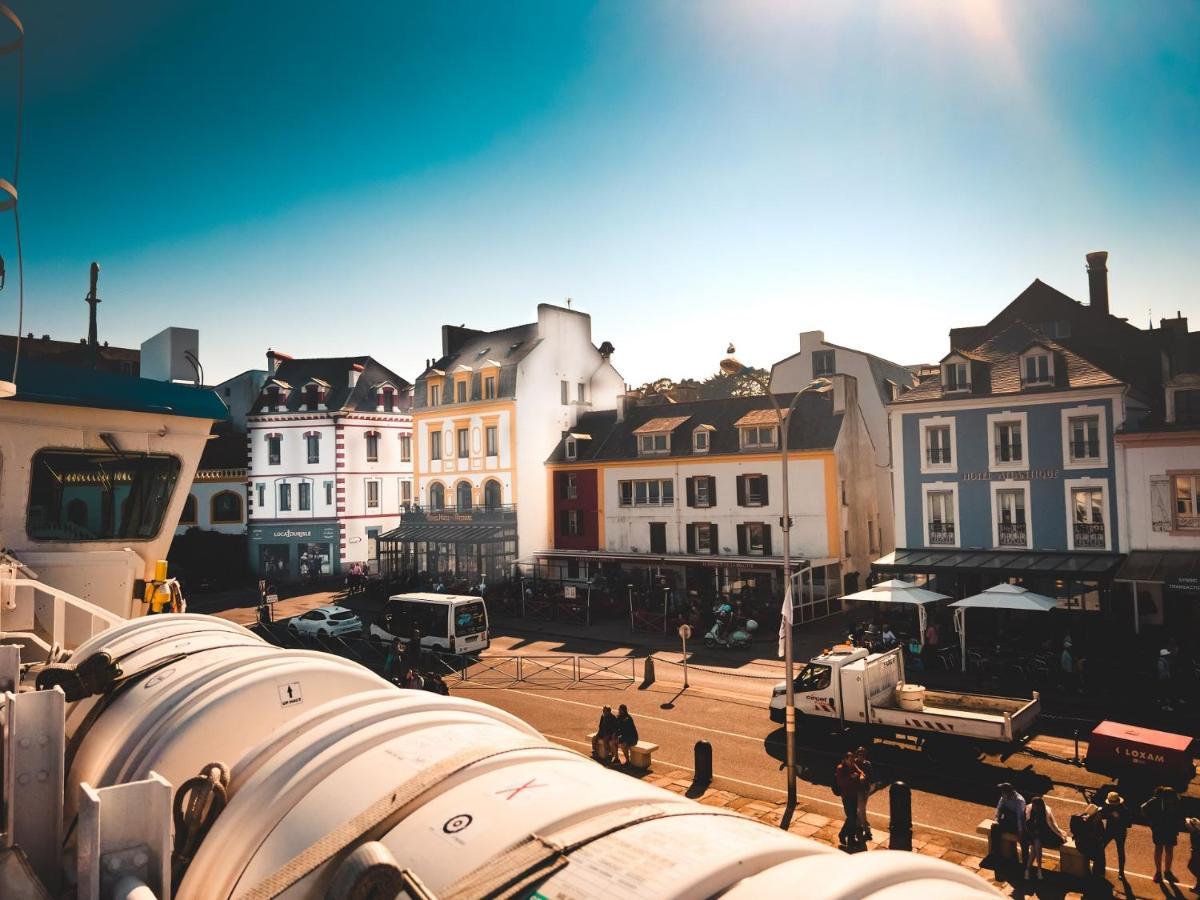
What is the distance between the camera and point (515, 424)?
4334 centimetres

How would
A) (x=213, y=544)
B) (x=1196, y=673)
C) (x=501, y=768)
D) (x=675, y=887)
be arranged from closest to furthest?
(x=675, y=887) → (x=501, y=768) → (x=1196, y=673) → (x=213, y=544)

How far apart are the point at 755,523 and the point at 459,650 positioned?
1510 centimetres

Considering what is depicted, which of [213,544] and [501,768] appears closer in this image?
[501,768]

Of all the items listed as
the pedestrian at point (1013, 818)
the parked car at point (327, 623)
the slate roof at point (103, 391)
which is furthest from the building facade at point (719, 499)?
the slate roof at point (103, 391)

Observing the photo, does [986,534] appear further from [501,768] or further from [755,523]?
[501,768]

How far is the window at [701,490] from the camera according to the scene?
124 feet

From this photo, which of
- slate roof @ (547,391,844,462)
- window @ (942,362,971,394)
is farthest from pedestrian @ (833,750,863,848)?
slate roof @ (547,391,844,462)

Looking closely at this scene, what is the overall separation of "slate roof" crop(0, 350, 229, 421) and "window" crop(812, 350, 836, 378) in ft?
120

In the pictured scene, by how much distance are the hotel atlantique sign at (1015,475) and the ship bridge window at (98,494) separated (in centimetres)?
2832

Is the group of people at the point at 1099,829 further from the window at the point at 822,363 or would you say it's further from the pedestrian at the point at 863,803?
the window at the point at 822,363

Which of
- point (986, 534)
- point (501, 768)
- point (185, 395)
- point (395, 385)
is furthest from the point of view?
point (395, 385)

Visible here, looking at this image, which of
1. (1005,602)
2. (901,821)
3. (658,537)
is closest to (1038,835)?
(901,821)

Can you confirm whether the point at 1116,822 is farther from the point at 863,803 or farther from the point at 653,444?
the point at 653,444

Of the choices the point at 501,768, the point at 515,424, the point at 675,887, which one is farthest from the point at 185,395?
the point at 515,424
